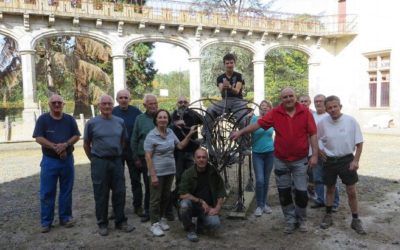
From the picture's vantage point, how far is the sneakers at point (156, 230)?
13.9 ft

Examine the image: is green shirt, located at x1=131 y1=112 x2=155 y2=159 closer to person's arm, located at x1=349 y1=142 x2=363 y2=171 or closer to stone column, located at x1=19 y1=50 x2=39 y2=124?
person's arm, located at x1=349 y1=142 x2=363 y2=171

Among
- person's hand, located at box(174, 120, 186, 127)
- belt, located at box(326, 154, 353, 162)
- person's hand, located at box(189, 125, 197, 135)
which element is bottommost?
belt, located at box(326, 154, 353, 162)

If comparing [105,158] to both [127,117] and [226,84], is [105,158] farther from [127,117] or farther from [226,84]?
[226,84]

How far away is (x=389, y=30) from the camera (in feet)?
57.1

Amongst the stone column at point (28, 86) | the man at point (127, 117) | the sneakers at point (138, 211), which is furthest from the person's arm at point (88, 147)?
the stone column at point (28, 86)

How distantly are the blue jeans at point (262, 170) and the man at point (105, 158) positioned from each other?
1.78 meters

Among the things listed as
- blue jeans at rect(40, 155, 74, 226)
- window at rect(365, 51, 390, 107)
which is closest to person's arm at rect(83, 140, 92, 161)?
blue jeans at rect(40, 155, 74, 226)

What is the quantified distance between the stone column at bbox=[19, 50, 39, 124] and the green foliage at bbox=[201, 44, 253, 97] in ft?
48.3

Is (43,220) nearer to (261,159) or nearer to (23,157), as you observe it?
(261,159)

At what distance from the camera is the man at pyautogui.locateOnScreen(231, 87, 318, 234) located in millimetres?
4039

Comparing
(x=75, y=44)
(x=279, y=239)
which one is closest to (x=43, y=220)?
(x=279, y=239)

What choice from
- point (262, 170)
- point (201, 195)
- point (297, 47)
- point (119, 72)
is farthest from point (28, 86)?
point (297, 47)

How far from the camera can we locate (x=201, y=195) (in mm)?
4211

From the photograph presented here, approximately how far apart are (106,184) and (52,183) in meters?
0.73
